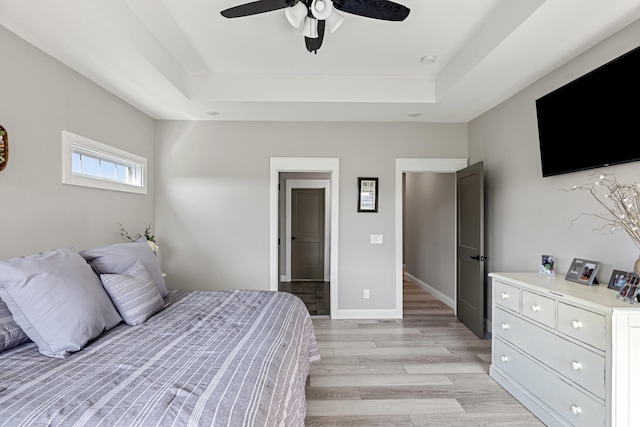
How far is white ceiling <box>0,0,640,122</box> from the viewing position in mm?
2020

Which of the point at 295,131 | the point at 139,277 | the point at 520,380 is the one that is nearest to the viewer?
the point at 139,277

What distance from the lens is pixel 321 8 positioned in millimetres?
1773

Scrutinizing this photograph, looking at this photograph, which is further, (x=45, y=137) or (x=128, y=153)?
(x=128, y=153)

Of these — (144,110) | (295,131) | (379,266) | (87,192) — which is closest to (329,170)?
(295,131)

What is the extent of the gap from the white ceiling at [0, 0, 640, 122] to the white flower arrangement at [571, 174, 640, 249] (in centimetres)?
103

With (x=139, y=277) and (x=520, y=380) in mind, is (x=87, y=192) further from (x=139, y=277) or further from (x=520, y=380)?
(x=520, y=380)

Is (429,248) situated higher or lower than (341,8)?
lower

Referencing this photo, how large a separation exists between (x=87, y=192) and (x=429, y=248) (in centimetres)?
503

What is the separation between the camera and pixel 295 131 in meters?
4.14

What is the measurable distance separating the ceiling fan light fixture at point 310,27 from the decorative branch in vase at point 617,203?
2.08 m

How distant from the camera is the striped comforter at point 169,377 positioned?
1.00 meters

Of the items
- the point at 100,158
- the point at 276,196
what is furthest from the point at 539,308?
the point at 100,158

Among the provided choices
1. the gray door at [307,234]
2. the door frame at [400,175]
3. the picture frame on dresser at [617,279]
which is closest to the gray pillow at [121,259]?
the door frame at [400,175]

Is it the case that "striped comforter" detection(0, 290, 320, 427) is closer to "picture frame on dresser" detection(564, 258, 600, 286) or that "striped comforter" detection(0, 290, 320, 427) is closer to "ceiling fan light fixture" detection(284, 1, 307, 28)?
"ceiling fan light fixture" detection(284, 1, 307, 28)
